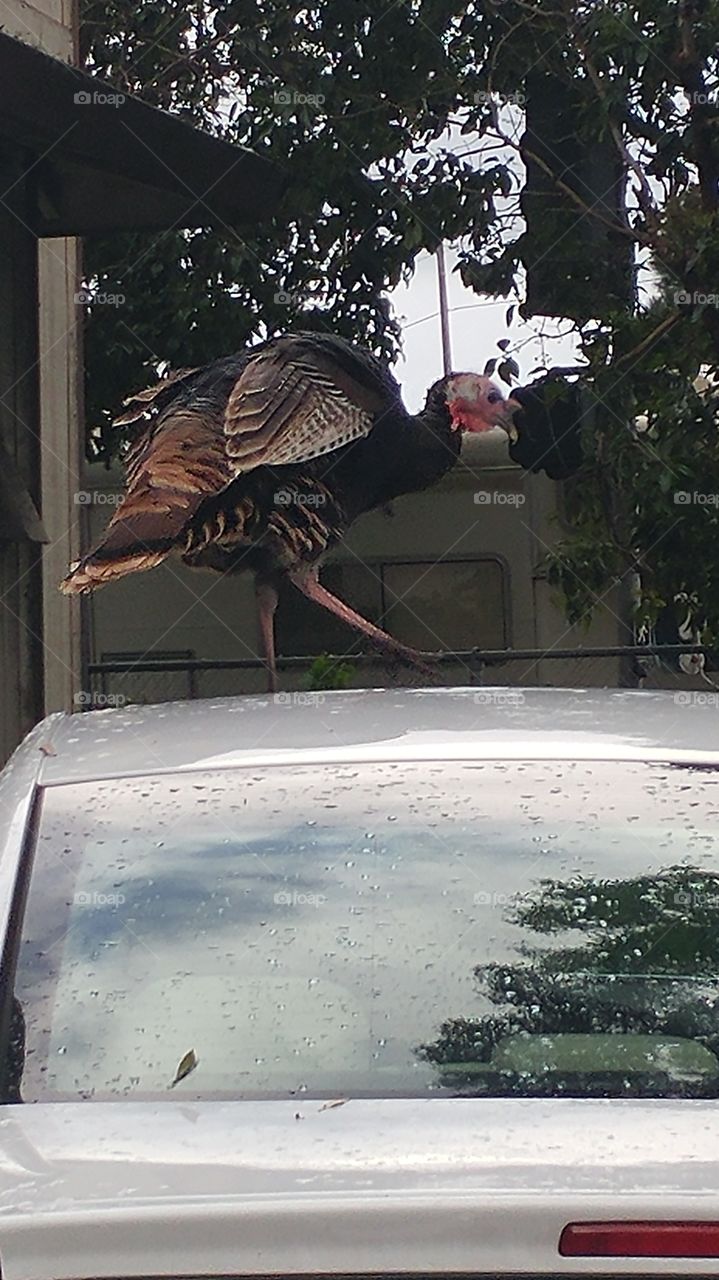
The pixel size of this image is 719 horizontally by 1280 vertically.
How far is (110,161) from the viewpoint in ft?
22.9

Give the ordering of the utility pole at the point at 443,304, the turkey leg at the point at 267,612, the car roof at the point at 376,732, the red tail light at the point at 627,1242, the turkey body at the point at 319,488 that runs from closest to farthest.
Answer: the red tail light at the point at 627,1242, the car roof at the point at 376,732, the turkey body at the point at 319,488, the turkey leg at the point at 267,612, the utility pole at the point at 443,304

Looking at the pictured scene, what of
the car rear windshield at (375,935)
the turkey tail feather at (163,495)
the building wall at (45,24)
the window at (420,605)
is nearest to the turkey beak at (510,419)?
the window at (420,605)

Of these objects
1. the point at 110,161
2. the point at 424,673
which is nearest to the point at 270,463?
the point at 424,673

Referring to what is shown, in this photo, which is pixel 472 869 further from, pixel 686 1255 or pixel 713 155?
pixel 713 155

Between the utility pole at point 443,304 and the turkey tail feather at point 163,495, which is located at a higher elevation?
the utility pole at point 443,304

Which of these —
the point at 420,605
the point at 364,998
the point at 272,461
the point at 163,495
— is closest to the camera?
the point at 364,998

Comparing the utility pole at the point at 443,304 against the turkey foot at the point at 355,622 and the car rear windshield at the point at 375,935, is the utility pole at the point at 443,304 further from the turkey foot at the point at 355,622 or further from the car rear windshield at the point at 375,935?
the car rear windshield at the point at 375,935

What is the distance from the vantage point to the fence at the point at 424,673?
291 inches

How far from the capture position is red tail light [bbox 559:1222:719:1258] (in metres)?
1.55

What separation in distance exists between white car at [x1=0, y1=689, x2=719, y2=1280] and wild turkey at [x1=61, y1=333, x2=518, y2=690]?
3.95 meters

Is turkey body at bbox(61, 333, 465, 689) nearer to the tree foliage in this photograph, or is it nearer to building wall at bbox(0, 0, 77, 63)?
the tree foliage

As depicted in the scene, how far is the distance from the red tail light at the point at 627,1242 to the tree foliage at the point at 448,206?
6.11 meters

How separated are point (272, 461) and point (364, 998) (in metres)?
4.59

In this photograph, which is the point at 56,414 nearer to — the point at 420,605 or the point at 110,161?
the point at 110,161
